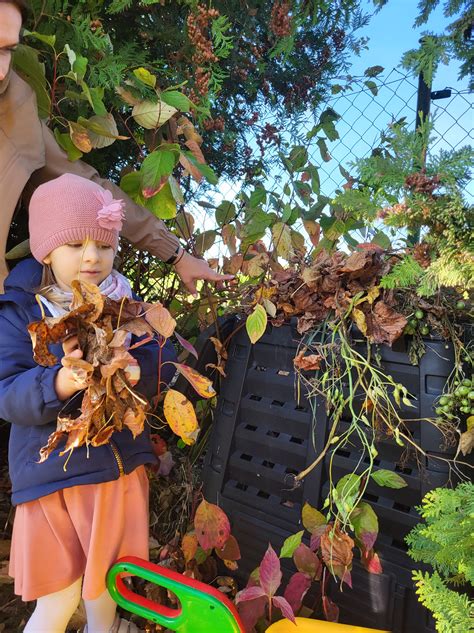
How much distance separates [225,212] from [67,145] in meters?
0.46

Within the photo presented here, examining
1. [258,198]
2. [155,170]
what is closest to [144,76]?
[155,170]

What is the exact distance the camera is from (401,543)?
0.82 metres

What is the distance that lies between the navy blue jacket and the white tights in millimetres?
208

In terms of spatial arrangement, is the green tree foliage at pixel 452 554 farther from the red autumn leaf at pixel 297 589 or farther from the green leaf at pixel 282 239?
the green leaf at pixel 282 239

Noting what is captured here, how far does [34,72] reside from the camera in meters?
1.07

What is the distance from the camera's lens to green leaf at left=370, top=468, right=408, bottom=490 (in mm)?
792

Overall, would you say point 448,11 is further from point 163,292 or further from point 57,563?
point 57,563

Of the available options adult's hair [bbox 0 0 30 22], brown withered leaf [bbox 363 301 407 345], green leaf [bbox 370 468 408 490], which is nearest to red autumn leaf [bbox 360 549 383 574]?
green leaf [bbox 370 468 408 490]

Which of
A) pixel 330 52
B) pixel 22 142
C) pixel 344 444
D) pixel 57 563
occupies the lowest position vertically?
pixel 57 563

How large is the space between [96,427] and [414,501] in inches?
20.1

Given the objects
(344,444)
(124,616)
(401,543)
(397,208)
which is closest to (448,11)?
(397,208)

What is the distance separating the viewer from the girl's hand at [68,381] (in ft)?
2.56

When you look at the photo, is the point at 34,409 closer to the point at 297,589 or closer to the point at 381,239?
the point at 297,589

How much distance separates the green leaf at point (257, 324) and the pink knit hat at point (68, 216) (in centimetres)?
30
